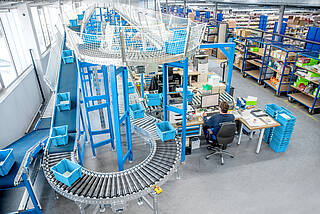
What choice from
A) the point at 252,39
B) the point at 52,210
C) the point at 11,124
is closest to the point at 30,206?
the point at 52,210

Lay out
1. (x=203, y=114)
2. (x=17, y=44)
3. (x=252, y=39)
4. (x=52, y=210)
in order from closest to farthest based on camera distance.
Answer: (x=52, y=210)
(x=203, y=114)
(x=17, y=44)
(x=252, y=39)

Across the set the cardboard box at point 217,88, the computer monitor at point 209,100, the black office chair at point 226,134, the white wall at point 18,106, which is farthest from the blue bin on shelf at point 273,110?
the white wall at point 18,106

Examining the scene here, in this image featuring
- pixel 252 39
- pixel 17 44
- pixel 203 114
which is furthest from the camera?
pixel 252 39

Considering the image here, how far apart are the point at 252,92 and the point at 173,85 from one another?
4068 mm

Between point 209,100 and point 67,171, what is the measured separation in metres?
3.53

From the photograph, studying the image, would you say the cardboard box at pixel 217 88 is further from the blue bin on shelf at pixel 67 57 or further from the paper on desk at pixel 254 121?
the blue bin on shelf at pixel 67 57

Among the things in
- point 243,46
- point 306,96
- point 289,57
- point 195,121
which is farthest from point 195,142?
point 243,46

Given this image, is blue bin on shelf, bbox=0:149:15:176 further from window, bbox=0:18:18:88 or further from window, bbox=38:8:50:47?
window, bbox=38:8:50:47

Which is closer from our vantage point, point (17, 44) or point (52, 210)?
point (52, 210)

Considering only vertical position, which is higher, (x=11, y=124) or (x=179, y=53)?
(x=179, y=53)

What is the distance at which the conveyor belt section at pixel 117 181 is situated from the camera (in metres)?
2.96

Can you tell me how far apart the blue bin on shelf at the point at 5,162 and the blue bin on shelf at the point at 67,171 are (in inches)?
34.9

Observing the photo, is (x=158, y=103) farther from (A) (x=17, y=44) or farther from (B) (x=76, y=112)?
(A) (x=17, y=44)

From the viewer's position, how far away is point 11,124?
5621 mm
